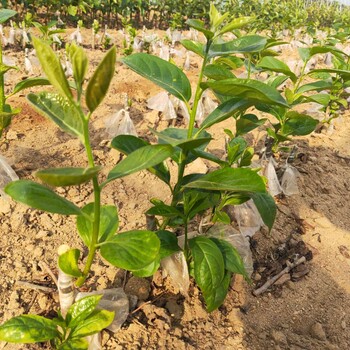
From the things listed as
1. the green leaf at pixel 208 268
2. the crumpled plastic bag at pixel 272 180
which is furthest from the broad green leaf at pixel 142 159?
the crumpled plastic bag at pixel 272 180

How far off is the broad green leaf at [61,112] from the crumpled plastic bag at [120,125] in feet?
5.88

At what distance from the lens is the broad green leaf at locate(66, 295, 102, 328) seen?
1.10 metres

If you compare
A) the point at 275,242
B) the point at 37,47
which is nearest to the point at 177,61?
the point at 275,242

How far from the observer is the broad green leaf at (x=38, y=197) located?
2.88 feet

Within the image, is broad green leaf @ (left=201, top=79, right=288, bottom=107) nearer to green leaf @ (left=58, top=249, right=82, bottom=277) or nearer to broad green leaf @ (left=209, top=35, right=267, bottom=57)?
broad green leaf @ (left=209, top=35, right=267, bottom=57)

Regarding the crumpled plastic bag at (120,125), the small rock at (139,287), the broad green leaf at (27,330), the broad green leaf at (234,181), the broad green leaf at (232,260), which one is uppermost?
the broad green leaf at (234,181)

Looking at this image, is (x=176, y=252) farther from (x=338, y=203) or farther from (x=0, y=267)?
(x=338, y=203)

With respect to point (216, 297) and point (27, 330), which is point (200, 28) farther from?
point (27, 330)

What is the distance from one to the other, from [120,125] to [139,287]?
59.8 inches

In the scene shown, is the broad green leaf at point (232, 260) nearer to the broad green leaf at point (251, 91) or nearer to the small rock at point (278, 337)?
the small rock at point (278, 337)

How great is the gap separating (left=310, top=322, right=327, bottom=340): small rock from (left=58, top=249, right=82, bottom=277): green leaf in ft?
3.72

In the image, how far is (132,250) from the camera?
0.98m

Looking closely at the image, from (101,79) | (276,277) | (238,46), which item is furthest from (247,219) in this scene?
(101,79)

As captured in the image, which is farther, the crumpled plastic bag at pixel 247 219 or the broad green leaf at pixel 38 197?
the crumpled plastic bag at pixel 247 219
